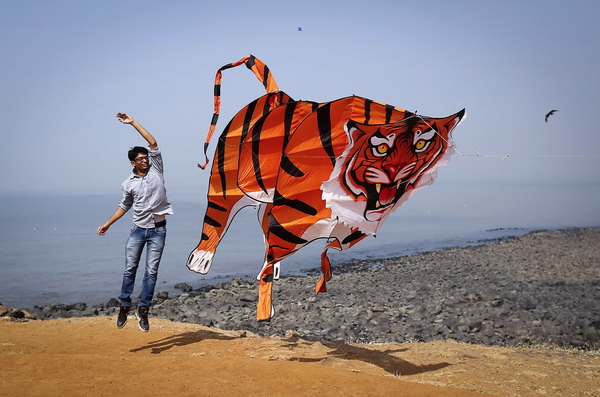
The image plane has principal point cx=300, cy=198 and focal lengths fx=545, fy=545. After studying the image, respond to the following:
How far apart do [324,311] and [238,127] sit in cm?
815

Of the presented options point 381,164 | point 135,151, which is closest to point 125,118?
point 135,151

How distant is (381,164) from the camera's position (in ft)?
24.7

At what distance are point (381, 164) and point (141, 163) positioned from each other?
3.54m

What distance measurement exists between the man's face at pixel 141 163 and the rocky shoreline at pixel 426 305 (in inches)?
203

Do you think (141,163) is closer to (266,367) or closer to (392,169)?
(266,367)

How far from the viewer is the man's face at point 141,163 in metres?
8.11

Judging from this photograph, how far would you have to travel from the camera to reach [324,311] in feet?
53.3

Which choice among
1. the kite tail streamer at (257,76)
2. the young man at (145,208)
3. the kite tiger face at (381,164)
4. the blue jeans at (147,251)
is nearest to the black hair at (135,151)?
the young man at (145,208)

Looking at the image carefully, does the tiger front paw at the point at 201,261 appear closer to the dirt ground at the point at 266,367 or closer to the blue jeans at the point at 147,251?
the dirt ground at the point at 266,367

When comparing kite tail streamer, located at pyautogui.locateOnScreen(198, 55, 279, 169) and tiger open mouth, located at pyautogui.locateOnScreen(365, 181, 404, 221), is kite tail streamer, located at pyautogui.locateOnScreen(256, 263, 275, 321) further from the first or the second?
kite tail streamer, located at pyautogui.locateOnScreen(198, 55, 279, 169)

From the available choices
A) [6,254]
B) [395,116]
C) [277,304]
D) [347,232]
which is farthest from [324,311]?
[6,254]

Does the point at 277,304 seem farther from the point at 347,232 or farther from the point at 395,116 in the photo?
the point at 395,116

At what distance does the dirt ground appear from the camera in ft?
20.1

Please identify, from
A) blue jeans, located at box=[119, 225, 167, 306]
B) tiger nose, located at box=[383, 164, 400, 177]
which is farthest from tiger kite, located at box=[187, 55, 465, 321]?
blue jeans, located at box=[119, 225, 167, 306]
